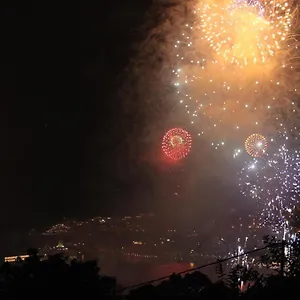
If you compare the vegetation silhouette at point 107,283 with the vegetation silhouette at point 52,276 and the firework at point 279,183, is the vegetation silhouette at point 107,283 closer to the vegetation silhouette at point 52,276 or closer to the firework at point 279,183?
the vegetation silhouette at point 52,276

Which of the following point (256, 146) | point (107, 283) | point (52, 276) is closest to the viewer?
point (52, 276)

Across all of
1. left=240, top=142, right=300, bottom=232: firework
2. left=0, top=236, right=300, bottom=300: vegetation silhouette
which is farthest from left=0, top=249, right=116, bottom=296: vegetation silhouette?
left=240, top=142, right=300, bottom=232: firework

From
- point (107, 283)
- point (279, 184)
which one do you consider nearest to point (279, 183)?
point (279, 184)

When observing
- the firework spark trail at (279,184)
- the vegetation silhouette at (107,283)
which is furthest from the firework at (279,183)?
the vegetation silhouette at (107,283)

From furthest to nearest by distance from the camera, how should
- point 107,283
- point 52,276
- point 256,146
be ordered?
point 256,146 < point 107,283 < point 52,276

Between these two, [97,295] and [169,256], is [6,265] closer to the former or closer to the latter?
[97,295]

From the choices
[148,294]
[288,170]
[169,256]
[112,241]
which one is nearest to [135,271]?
[169,256]

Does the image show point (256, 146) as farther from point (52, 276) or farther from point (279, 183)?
point (52, 276)

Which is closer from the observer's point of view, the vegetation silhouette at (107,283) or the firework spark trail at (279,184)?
the vegetation silhouette at (107,283)

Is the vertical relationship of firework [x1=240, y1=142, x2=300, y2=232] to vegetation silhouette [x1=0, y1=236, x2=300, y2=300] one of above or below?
above

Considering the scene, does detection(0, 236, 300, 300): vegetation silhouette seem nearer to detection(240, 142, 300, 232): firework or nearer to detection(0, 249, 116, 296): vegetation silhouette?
detection(0, 249, 116, 296): vegetation silhouette

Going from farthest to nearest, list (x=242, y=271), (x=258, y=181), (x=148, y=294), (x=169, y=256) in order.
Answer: (x=169, y=256) < (x=258, y=181) < (x=242, y=271) < (x=148, y=294)
